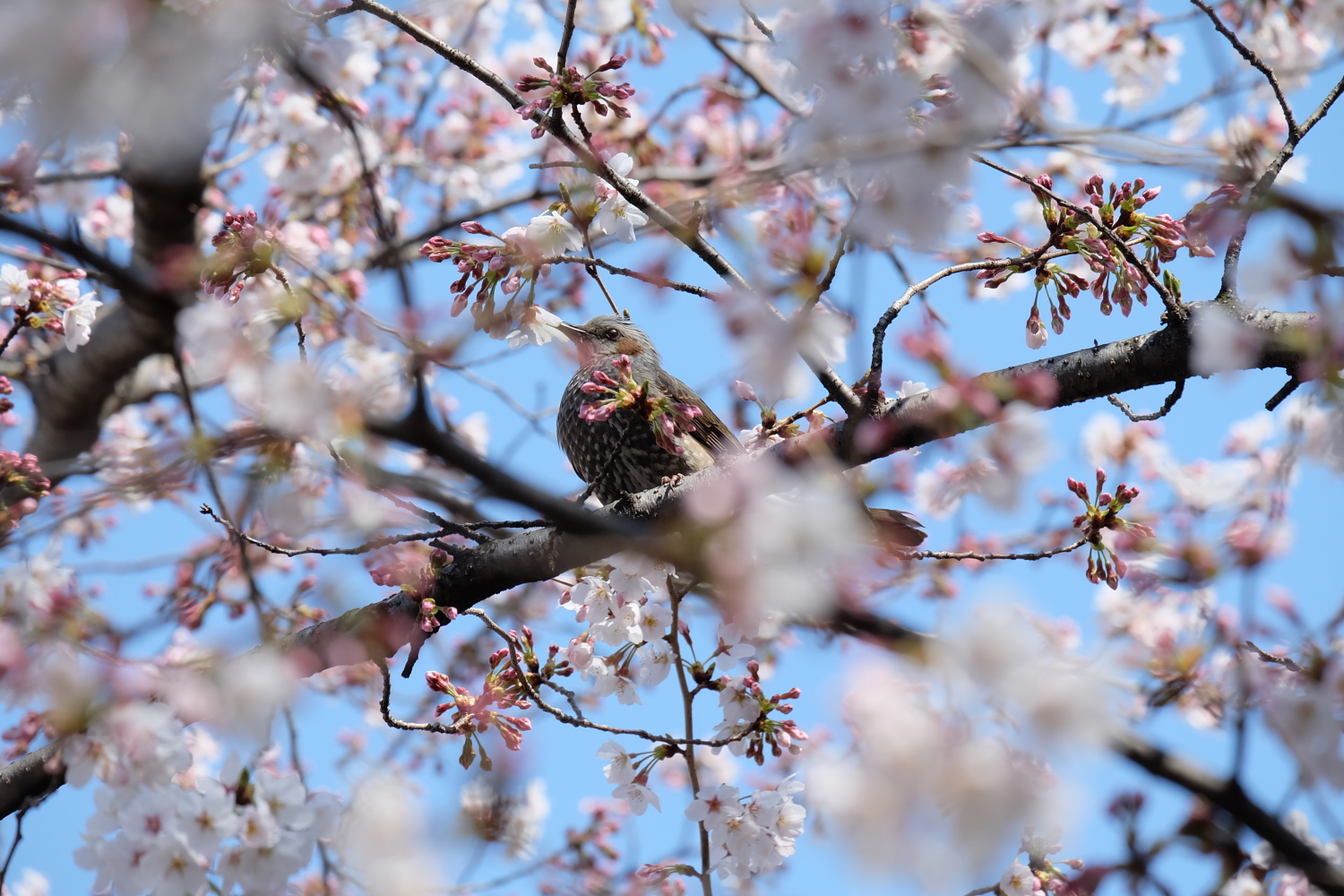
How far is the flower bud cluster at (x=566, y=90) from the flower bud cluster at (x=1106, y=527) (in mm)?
1588

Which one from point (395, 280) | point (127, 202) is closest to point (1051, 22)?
point (395, 280)

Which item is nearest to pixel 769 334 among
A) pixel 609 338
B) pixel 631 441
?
pixel 631 441

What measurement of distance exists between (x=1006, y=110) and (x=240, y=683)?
1.73 m

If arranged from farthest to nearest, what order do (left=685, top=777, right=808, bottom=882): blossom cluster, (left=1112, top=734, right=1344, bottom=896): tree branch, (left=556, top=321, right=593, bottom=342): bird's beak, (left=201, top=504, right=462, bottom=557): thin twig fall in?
(left=556, top=321, right=593, bottom=342): bird's beak < (left=685, top=777, right=808, bottom=882): blossom cluster < (left=201, top=504, right=462, bottom=557): thin twig < (left=1112, top=734, right=1344, bottom=896): tree branch

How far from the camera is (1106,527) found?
2.55 meters

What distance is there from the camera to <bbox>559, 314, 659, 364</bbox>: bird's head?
4621 mm

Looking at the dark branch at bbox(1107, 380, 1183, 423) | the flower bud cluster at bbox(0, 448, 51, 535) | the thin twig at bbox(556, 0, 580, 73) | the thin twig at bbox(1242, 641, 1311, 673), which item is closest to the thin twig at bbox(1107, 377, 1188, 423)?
the dark branch at bbox(1107, 380, 1183, 423)

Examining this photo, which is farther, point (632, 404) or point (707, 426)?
point (707, 426)

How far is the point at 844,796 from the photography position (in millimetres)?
1505

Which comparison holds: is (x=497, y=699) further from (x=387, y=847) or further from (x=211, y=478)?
(x=211, y=478)

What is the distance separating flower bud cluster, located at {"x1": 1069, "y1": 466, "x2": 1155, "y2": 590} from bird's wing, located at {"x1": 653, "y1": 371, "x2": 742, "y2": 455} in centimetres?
151

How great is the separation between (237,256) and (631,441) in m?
2.02

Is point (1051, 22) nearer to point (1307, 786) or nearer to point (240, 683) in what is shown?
point (1307, 786)

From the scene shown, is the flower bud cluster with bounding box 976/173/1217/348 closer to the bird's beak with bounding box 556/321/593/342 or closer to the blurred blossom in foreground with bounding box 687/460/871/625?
the blurred blossom in foreground with bounding box 687/460/871/625
